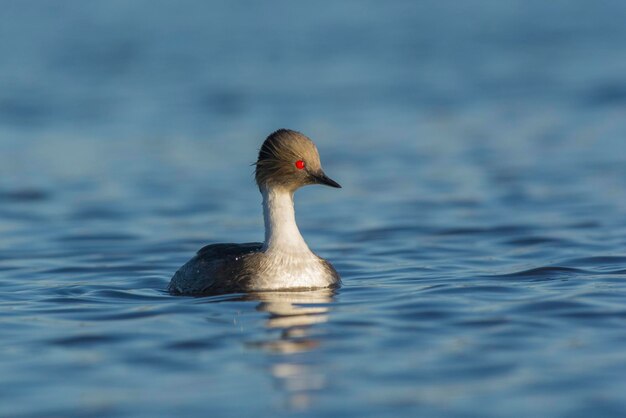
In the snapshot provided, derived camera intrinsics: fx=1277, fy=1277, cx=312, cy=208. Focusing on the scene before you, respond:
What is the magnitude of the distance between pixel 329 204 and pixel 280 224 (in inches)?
266

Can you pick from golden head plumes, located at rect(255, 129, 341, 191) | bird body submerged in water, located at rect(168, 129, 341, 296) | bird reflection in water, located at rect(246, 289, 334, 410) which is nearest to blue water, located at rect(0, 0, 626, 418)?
bird reflection in water, located at rect(246, 289, 334, 410)

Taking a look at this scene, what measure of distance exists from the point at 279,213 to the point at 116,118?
14.6m

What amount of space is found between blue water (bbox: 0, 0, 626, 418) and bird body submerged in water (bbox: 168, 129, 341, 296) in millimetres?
265

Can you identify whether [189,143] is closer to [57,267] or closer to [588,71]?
[57,267]

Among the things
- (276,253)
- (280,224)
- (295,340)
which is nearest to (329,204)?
(280,224)

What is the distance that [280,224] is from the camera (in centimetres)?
1252

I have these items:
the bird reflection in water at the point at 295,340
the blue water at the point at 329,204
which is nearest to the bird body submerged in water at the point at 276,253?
the bird reflection in water at the point at 295,340

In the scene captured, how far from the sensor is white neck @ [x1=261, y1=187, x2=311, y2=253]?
12453 millimetres

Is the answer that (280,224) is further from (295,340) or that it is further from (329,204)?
(329,204)

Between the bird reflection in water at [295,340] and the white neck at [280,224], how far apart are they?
1.65 ft

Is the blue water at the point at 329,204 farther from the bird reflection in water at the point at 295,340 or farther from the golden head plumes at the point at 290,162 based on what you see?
the golden head plumes at the point at 290,162

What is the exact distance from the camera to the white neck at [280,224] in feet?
40.9

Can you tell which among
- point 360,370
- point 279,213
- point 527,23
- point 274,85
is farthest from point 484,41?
point 360,370

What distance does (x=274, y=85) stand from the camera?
2988 cm
